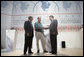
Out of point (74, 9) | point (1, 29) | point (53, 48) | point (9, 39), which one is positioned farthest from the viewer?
point (74, 9)

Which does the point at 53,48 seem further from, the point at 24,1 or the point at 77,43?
the point at 24,1

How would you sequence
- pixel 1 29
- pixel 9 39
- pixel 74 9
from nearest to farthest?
pixel 9 39, pixel 1 29, pixel 74 9

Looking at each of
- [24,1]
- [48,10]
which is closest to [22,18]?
[24,1]

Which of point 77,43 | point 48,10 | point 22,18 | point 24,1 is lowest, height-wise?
point 77,43

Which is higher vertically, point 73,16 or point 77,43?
point 73,16

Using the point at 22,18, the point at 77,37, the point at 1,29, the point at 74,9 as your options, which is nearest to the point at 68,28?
the point at 77,37

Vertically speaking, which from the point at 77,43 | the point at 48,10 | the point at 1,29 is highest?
the point at 48,10

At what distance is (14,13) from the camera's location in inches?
255

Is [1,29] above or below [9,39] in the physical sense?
above

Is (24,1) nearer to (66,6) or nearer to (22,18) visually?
(22,18)

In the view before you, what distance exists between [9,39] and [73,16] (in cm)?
346

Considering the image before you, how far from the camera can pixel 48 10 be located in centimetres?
649

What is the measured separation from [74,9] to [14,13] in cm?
319

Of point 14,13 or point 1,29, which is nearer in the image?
point 1,29
